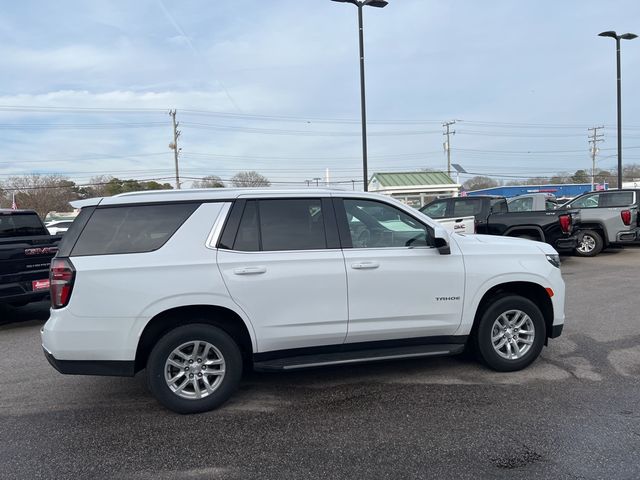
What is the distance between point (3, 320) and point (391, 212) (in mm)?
7051

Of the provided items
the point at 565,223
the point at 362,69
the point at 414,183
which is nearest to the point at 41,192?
the point at 414,183

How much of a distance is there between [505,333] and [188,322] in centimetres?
300

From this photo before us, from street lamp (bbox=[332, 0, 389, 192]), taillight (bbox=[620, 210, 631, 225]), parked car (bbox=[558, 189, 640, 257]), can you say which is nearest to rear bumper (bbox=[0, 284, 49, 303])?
street lamp (bbox=[332, 0, 389, 192])

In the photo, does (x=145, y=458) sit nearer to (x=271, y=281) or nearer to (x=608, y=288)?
(x=271, y=281)

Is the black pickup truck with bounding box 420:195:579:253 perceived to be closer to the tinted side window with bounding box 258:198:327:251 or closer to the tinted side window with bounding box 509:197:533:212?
the tinted side window with bounding box 509:197:533:212

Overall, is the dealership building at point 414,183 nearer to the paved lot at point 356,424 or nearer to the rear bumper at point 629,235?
the rear bumper at point 629,235

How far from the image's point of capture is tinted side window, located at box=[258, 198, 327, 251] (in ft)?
14.2

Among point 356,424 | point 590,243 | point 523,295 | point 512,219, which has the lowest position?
point 356,424

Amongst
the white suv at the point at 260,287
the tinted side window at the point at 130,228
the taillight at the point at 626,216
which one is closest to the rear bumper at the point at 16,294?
the white suv at the point at 260,287

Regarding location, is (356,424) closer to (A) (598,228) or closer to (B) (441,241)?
(B) (441,241)

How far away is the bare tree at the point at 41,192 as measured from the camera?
5575cm

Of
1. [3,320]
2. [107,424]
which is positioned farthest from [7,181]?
[107,424]

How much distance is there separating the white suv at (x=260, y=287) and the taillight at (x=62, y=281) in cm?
1

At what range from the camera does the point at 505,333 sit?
488 cm
